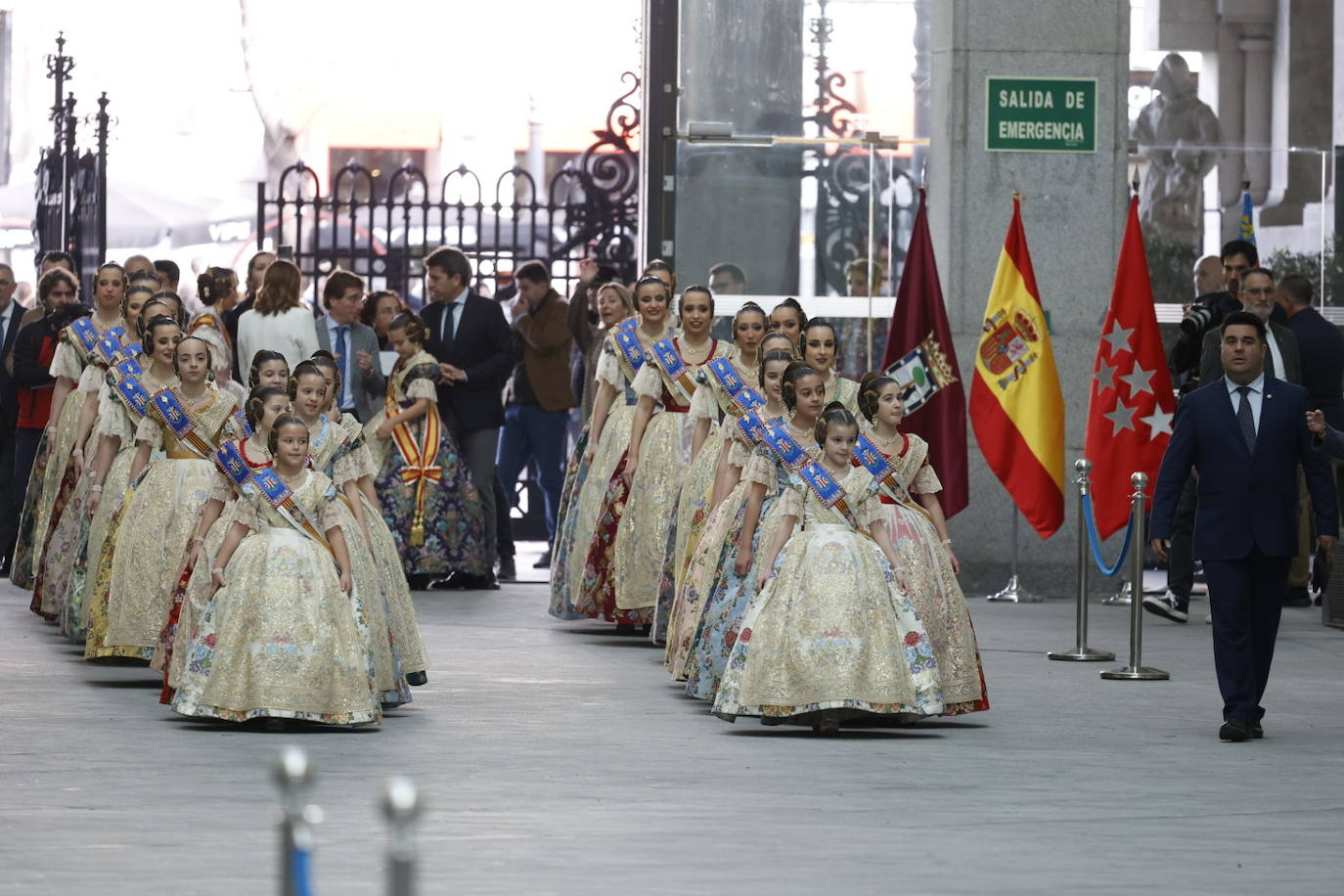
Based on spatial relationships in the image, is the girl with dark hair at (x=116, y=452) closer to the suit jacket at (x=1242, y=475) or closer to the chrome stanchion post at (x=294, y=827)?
the suit jacket at (x=1242, y=475)

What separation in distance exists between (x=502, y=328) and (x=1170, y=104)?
14.3 feet

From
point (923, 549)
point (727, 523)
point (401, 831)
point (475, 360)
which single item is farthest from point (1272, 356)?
point (401, 831)

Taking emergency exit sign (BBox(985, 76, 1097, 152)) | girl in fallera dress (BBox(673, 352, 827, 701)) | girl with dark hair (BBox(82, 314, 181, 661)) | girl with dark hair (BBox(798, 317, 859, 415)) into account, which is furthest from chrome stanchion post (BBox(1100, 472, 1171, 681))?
emergency exit sign (BBox(985, 76, 1097, 152))

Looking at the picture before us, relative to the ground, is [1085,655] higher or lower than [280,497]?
lower

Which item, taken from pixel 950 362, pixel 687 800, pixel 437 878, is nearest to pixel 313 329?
pixel 950 362

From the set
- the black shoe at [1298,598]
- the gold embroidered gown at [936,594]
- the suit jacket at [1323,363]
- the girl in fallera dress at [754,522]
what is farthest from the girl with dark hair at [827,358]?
the black shoe at [1298,598]

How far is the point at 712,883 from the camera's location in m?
6.30

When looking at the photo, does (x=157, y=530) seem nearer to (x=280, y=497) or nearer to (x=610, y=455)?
(x=280, y=497)

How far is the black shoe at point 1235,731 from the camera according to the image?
946cm

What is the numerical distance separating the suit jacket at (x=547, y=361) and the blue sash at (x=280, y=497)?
280 inches

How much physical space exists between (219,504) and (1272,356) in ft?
19.6

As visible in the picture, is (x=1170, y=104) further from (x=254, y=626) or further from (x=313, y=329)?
(x=254, y=626)

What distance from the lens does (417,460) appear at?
15.6m

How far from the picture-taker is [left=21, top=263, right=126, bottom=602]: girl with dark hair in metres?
13.2
